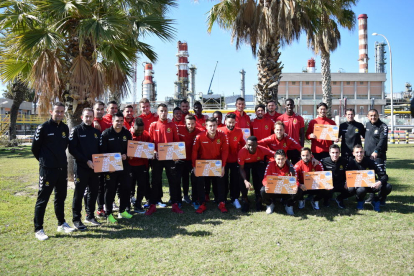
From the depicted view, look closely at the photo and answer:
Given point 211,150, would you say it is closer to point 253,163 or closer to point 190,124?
point 190,124

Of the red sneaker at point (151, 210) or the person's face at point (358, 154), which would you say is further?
the person's face at point (358, 154)

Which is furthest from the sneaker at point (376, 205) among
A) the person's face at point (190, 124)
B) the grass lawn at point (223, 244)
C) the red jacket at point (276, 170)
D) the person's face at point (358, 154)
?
the person's face at point (190, 124)

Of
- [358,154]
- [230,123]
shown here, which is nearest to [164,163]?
[230,123]

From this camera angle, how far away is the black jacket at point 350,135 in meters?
7.22

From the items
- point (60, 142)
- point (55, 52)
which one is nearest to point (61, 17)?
point (55, 52)

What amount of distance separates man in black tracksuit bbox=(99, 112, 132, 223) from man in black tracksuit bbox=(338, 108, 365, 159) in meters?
5.03

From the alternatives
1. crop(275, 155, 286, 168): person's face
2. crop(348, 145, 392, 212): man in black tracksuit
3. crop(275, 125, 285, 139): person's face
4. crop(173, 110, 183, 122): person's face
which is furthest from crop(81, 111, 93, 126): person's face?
crop(348, 145, 392, 212): man in black tracksuit

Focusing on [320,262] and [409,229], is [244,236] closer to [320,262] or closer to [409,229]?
[320,262]

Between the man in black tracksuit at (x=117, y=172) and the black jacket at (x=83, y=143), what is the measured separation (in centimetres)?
21

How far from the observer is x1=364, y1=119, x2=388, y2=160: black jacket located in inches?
273

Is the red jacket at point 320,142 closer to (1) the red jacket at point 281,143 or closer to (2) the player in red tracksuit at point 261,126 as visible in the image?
(1) the red jacket at point 281,143

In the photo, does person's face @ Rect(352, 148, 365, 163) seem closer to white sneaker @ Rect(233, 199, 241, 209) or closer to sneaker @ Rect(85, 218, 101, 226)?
white sneaker @ Rect(233, 199, 241, 209)

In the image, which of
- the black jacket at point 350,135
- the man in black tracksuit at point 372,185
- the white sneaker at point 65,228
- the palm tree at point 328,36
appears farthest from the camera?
the palm tree at point 328,36

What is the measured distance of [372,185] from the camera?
623 cm
